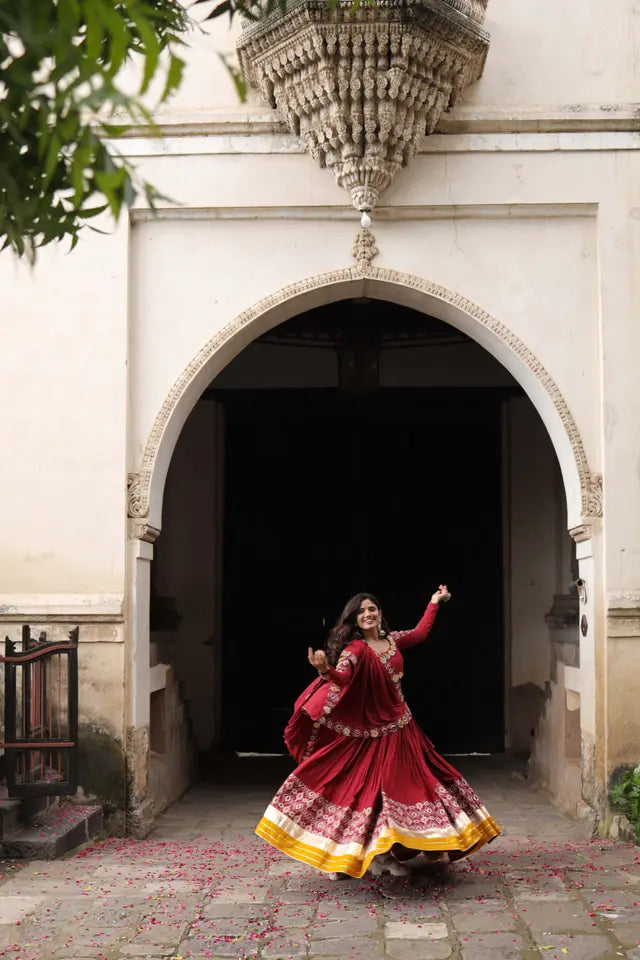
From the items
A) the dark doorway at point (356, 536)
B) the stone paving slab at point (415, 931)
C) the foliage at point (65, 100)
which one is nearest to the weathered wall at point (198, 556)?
the dark doorway at point (356, 536)

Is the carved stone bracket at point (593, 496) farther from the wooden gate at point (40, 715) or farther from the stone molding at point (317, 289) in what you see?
the wooden gate at point (40, 715)

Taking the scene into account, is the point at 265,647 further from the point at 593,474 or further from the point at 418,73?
the point at 418,73

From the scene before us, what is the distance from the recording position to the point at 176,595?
10.8m

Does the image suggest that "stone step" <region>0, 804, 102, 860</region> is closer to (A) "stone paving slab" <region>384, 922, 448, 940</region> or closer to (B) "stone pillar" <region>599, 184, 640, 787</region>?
(A) "stone paving slab" <region>384, 922, 448, 940</region>

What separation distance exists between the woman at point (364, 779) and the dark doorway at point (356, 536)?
16.1 ft

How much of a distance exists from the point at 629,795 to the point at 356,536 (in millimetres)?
4627

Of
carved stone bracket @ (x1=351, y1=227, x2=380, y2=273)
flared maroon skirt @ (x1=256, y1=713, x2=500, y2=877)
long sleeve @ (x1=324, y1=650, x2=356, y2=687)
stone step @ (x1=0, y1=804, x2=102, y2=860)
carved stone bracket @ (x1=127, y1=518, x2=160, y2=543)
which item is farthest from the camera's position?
carved stone bracket @ (x1=351, y1=227, x2=380, y2=273)

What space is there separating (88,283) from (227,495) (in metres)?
4.01

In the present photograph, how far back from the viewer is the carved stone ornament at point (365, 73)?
6723mm

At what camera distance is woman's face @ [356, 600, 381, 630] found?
5.93 m

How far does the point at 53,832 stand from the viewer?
647 cm

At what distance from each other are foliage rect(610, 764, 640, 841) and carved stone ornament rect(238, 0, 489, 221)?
147 inches

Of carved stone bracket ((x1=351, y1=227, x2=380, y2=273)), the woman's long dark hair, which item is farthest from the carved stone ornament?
the woman's long dark hair

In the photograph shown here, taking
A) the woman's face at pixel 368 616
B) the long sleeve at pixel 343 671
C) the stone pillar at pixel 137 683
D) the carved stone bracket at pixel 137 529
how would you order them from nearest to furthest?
the long sleeve at pixel 343 671 → the woman's face at pixel 368 616 → the stone pillar at pixel 137 683 → the carved stone bracket at pixel 137 529
